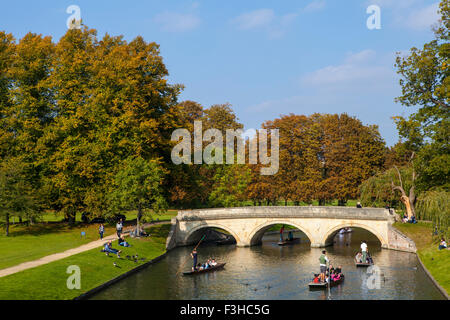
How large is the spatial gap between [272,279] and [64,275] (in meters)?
17.5

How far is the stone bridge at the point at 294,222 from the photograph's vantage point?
55375 mm

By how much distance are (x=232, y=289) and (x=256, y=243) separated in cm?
2640

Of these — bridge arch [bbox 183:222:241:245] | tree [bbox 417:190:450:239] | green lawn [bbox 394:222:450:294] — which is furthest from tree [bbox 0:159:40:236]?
tree [bbox 417:190:450:239]

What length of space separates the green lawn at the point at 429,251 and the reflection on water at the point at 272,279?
98 centimetres

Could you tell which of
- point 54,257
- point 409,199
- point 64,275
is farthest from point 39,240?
point 409,199

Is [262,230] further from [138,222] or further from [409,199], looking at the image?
[409,199]

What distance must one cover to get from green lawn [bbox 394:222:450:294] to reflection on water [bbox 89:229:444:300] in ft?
3.22

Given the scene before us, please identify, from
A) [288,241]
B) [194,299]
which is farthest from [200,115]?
[194,299]

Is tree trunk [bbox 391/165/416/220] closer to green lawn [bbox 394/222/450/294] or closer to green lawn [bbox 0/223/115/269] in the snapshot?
green lawn [bbox 394/222/450/294]

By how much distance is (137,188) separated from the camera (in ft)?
182

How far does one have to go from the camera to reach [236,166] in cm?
8538
